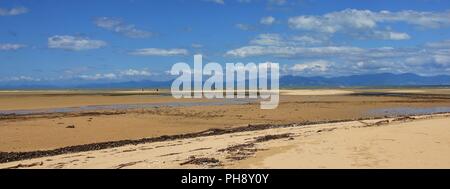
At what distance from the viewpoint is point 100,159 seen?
13656 mm

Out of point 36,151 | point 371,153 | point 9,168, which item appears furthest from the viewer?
point 36,151

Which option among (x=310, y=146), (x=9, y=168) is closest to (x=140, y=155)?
(x=9, y=168)

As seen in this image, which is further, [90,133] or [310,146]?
[90,133]

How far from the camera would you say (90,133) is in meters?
23.2

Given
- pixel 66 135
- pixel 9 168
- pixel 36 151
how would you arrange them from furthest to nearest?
1. pixel 66 135
2. pixel 36 151
3. pixel 9 168

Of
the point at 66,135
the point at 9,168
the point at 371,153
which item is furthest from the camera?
the point at 66,135

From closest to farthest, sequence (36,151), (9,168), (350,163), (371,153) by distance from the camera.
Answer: (350,163) → (371,153) → (9,168) → (36,151)
